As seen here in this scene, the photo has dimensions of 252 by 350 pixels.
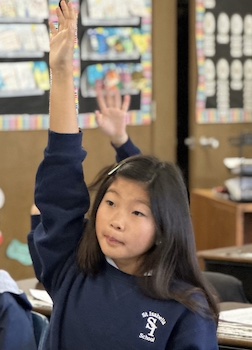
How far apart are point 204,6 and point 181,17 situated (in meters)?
0.16

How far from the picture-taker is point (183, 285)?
1739 millimetres

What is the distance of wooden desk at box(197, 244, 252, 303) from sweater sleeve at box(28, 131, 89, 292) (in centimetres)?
151

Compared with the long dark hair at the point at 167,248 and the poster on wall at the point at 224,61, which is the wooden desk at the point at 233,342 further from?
the poster on wall at the point at 224,61

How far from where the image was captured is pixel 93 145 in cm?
476

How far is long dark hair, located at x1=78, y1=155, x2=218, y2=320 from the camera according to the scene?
1718mm

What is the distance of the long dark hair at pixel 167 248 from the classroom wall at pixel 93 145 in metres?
2.67

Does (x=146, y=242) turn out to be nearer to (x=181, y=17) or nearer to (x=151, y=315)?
(x=151, y=315)

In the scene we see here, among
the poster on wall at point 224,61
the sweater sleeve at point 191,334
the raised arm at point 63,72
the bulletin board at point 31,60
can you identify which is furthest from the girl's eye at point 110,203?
the poster on wall at point 224,61

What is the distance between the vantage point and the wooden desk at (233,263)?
10.7 ft

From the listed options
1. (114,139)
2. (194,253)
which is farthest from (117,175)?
(114,139)

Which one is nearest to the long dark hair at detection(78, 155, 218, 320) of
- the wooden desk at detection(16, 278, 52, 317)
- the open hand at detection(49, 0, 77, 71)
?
the open hand at detection(49, 0, 77, 71)

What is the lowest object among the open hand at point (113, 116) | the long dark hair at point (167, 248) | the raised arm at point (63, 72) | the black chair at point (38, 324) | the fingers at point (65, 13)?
the black chair at point (38, 324)

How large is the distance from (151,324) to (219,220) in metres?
3.11

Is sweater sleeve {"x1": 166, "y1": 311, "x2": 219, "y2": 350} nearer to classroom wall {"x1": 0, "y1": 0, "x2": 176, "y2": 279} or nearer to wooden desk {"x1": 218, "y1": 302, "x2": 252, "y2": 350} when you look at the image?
wooden desk {"x1": 218, "y1": 302, "x2": 252, "y2": 350}
